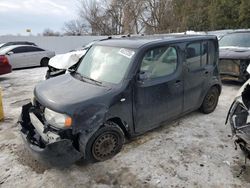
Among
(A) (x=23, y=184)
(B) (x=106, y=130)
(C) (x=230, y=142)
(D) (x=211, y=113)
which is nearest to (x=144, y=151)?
(B) (x=106, y=130)

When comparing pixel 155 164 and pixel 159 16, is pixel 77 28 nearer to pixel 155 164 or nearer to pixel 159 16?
pixel 159 16

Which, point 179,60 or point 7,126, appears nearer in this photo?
point 179,60

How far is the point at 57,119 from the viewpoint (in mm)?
2930

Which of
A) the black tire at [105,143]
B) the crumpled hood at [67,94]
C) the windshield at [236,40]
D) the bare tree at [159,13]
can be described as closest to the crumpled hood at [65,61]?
the crumpled hood at [67,94]

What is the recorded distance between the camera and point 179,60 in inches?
155

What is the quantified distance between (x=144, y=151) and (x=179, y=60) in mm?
1625

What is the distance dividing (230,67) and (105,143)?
5219 millimetres

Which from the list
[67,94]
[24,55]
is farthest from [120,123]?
[24,55]

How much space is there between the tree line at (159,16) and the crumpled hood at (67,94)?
20468 millimetres

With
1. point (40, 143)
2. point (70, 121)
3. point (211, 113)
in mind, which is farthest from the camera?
point (211, 113)

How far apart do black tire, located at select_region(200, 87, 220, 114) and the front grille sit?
2311 mm

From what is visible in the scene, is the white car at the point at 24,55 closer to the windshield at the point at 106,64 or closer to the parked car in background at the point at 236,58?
the windshield at the point at 106,64

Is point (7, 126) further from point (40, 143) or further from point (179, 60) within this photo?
point (179, 60)

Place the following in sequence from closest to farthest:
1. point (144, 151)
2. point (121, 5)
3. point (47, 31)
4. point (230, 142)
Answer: point (144, 151)
point (230, 142)
point (121, 5)
point (47, 31)
